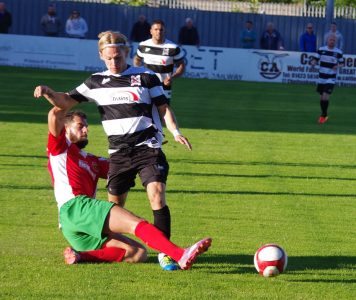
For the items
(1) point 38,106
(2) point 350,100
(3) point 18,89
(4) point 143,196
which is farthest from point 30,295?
(2) point 350,100

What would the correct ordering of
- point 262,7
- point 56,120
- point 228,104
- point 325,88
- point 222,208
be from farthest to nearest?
1. point 262,7
2. point 228,104
3. point 325,88
4. point 222,208
5. point 56,120

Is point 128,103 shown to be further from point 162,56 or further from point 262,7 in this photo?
point 262,7

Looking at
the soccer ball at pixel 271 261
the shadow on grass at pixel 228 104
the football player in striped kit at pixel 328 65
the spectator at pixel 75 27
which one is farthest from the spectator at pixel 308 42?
the soccer ball at pixel 271 261

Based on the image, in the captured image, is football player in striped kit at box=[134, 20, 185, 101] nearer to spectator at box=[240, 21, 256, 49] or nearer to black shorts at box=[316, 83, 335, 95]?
black shorts at box=[316, 83, 335, 95]

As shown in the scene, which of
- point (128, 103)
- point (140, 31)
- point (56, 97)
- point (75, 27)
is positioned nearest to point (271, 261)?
point (128, 103)

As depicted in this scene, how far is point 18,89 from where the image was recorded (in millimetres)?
27438

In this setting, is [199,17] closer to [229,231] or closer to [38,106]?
[38,106]

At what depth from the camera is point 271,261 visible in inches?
323

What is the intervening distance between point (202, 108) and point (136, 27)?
35.7ft

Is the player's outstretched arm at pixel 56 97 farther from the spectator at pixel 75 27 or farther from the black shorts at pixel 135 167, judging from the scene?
the spectator at pixel 75 27

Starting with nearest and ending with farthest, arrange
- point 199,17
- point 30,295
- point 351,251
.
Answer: point 30,295, point 351,251, point 199,17

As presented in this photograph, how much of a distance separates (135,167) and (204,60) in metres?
25.6

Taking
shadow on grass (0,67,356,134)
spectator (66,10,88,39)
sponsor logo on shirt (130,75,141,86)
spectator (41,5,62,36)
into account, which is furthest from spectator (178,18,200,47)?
sponsor logo on shirt (130,75,141,86)

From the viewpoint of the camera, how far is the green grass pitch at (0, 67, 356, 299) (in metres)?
8.08
